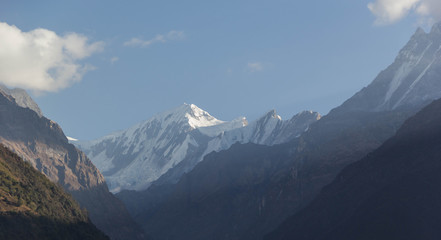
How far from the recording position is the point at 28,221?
187000mm

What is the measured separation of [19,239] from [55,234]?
22593 millimetres

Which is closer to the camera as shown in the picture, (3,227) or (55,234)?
(3,227)

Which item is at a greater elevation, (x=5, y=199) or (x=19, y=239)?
(x=5, y=199)

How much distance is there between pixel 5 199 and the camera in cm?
18938

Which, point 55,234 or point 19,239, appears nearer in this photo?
point 19,239

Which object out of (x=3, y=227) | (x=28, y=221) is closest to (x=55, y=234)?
(x=28, y=221)

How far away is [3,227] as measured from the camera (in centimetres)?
17225

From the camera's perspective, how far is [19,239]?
17325cm

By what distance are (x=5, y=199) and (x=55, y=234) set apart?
1770cm

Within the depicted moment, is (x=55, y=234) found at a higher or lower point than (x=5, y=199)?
lower

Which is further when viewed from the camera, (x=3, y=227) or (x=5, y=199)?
(x=5, y=199)

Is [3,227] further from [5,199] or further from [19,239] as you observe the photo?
[5,199]

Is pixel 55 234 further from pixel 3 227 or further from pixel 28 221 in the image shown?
pixel 3 227

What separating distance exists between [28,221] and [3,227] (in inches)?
588
